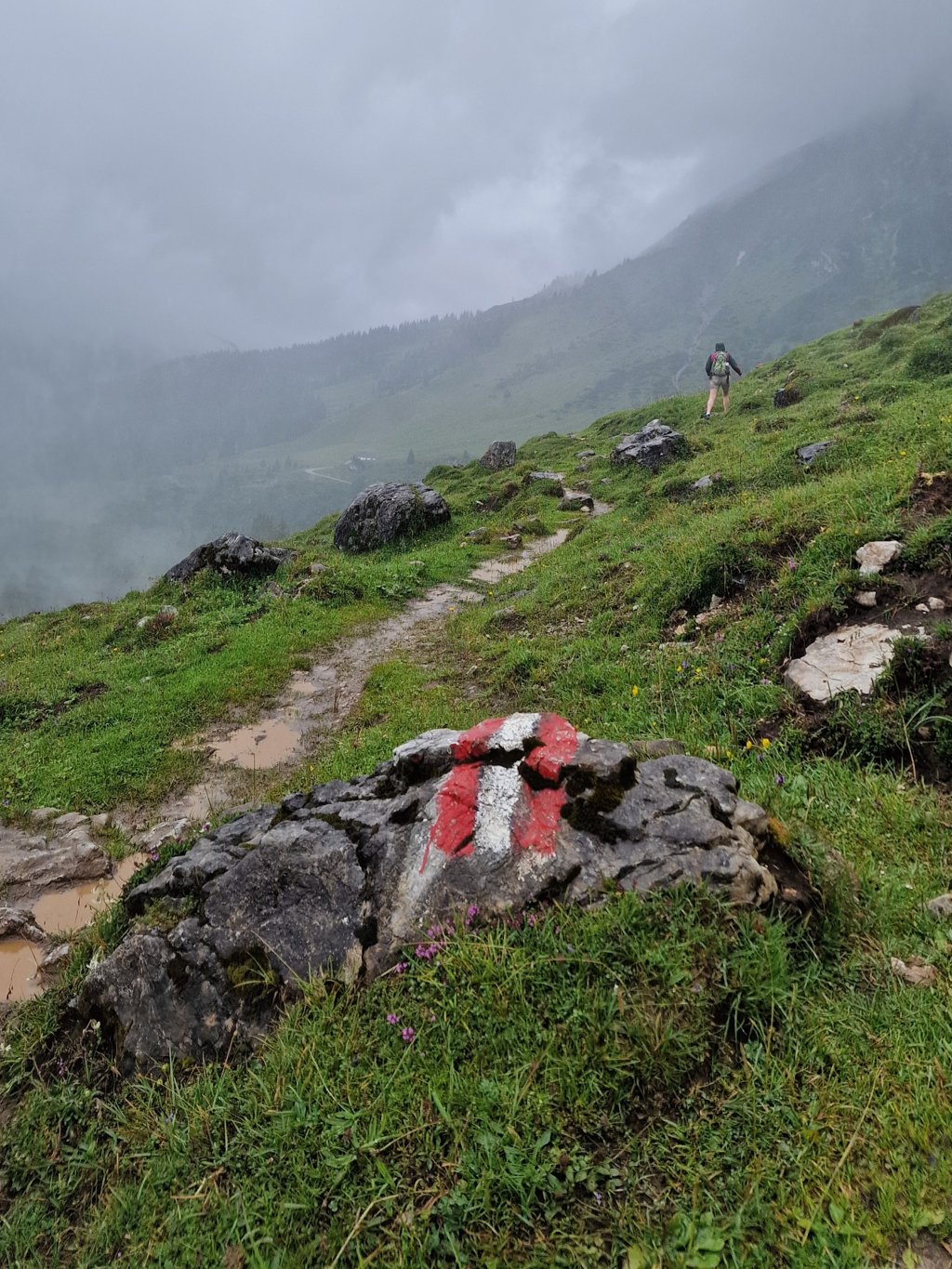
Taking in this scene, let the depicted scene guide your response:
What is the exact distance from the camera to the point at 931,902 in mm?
3367

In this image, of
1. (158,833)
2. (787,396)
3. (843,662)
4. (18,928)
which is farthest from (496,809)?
(787,396)

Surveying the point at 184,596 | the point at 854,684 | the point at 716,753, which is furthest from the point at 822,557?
the point at 184,596

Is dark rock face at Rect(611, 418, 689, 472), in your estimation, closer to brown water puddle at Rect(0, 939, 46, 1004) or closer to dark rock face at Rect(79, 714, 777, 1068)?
dark rock face at Rect(79, 714, 777, 1068)

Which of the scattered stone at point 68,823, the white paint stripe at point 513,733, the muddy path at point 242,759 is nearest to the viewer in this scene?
the white paint stripe at point 513,733

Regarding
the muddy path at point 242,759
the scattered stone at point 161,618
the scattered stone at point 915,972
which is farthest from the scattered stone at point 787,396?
the scattered stone at point 915,972

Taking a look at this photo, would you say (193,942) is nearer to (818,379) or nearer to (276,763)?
(276,763)

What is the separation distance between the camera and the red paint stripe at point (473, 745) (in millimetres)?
4496

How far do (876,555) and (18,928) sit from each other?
33.5 feet

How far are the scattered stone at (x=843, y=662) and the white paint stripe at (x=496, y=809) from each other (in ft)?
11.2

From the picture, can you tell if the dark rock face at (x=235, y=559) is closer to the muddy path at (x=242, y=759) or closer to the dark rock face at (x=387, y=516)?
the dark rock face at (x=387, y=516)

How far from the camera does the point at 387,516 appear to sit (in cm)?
2383

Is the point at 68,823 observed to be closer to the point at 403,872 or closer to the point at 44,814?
the point at 44,814

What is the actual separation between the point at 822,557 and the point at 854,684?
2.66 metres

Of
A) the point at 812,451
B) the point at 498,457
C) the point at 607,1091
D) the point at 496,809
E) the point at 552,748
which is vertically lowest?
the point at 607,1091
